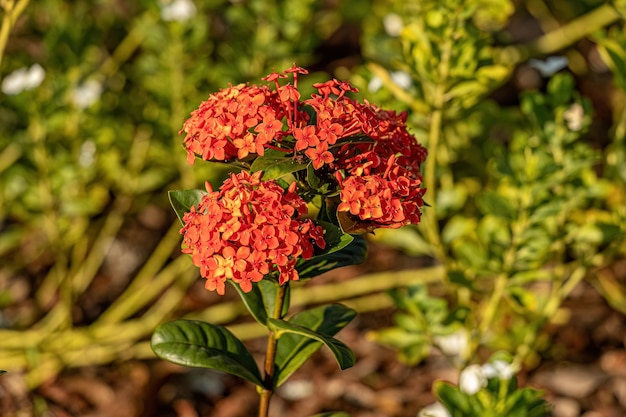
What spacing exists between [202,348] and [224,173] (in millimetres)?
1314

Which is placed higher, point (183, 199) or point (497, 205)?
point (183, 199)

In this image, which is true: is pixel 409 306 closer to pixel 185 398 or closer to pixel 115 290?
pixel 185 398

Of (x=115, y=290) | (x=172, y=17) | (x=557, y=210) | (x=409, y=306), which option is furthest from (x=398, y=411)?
(x=172, y=17)

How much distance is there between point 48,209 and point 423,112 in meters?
1.07

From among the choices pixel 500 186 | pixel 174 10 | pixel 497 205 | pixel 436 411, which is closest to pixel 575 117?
pixel 500 186

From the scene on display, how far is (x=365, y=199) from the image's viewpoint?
98 cm

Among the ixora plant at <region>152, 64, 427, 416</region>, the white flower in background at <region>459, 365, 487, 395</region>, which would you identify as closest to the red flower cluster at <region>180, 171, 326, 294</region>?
the ixora plant at <region>152, 64, 427, 416</region>

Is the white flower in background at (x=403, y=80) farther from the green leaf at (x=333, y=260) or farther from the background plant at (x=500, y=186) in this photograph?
the green leaf at (x=333, y=260)

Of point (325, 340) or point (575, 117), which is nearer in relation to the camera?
point (325, 340)

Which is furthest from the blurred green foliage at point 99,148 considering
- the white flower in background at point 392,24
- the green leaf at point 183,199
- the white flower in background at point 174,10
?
the green leaf at point 183,199

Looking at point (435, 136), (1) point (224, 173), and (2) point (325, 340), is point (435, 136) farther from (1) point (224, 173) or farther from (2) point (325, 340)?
(1) point (224, 173)

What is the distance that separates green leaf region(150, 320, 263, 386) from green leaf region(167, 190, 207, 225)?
17 cm

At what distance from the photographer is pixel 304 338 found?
1314 millimetres

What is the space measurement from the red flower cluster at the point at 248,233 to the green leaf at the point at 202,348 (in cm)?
19
